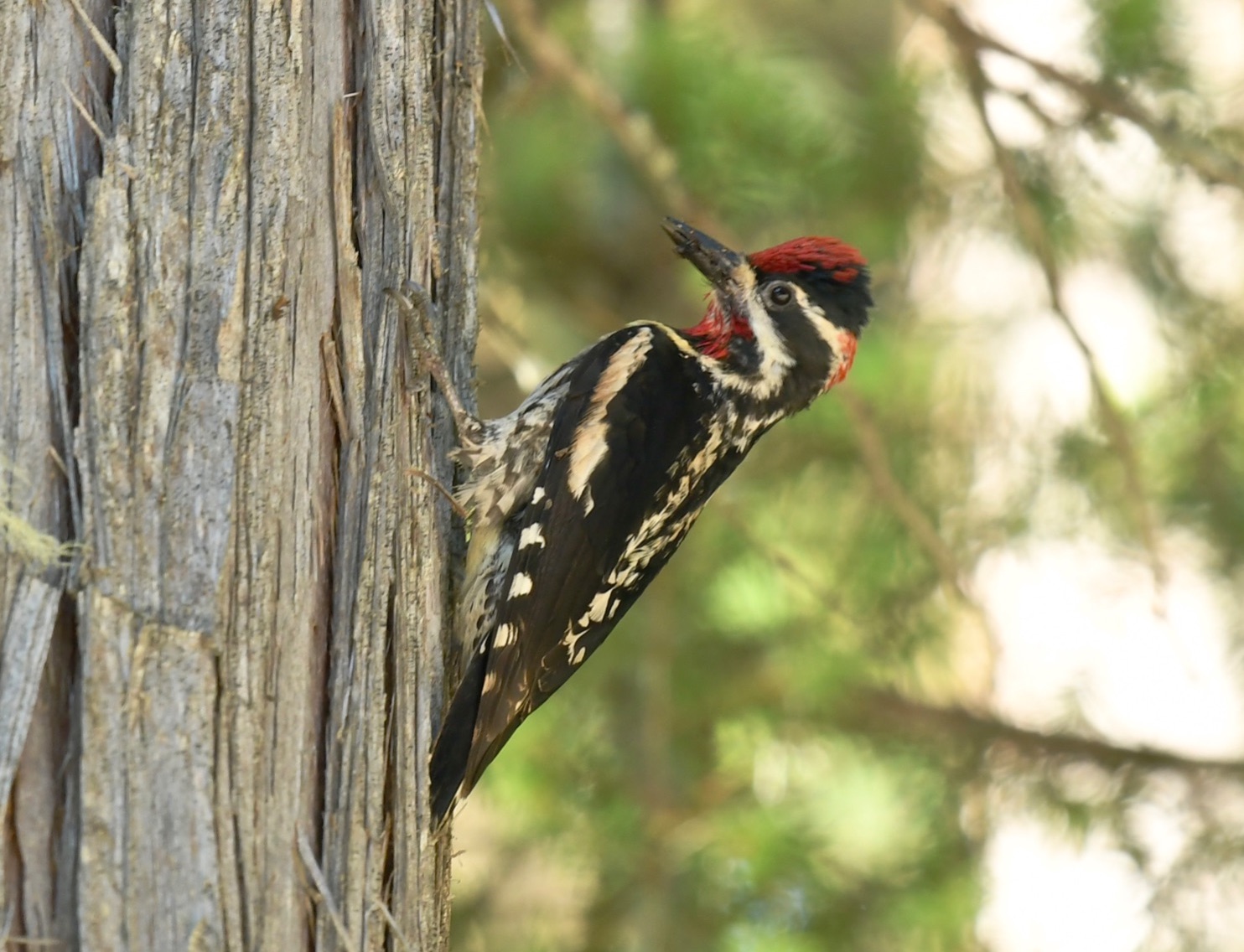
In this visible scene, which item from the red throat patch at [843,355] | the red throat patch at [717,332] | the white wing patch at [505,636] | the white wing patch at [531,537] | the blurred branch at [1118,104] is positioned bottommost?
the white wing patch at [505,636]

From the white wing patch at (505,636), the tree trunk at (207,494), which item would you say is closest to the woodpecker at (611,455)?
the white wing patch at (505,636)

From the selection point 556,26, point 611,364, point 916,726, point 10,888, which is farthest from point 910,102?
point 10,888

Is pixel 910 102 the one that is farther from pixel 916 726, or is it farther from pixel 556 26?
pixel 916 726

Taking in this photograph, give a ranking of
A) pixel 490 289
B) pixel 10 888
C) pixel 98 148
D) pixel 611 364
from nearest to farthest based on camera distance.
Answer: pixel 10 888, pixel 98 148, pixel 611 364, pixel 490 289

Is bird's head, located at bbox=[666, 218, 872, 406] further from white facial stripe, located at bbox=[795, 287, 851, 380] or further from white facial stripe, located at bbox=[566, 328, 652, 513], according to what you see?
white facial stripe, located at bbox=[566, 328, 652, 513]

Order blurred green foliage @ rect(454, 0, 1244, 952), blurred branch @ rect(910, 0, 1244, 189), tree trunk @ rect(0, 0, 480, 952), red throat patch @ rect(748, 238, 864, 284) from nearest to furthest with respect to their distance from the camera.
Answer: tree trunk @ rect(0, 0, 480, 952)
red throat patch @ rect(748, 238, 864, 284)
blurred branch @ rect(910, 0, 1244, 189)
blurred green foliage @ rect(454, 0, 1244, 952)

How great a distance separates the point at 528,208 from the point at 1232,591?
268cm

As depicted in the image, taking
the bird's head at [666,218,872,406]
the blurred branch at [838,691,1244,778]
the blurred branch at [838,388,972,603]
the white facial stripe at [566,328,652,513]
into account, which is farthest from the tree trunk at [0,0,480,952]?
the blurred branch at [838,691,1244,778]

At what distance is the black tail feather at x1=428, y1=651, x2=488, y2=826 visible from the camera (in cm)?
233

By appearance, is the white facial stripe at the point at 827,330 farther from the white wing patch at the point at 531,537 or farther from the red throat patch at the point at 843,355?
the white wing patch at the point at 531,537

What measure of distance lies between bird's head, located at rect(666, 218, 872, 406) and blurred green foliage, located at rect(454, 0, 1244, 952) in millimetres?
644

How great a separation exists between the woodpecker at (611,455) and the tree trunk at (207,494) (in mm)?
288

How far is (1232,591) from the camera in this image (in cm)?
457

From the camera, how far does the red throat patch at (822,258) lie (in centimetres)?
304
